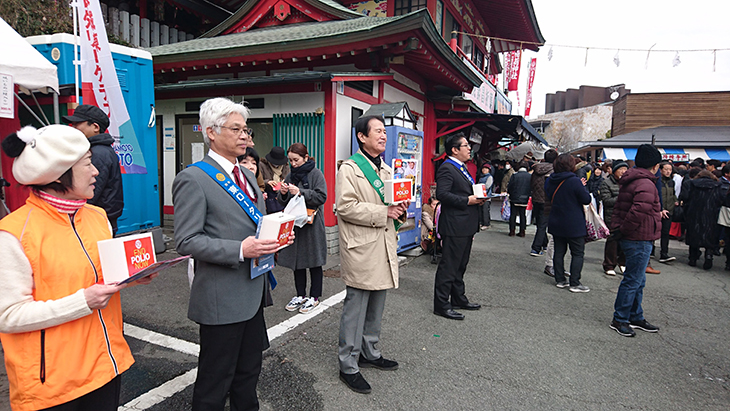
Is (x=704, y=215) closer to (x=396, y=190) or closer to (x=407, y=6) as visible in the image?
(x=396, y=190)

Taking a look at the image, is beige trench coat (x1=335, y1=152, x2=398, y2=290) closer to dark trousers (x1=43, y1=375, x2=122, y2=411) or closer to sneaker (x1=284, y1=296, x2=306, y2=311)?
dark trousers (x1=43, y1=375, x2=122, y2=411)

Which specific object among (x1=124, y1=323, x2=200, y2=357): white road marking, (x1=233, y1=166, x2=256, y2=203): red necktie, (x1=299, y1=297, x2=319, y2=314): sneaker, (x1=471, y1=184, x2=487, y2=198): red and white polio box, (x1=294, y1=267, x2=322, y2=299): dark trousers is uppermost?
(x1=233, y1=166, x2=256, y2=203): red necktie

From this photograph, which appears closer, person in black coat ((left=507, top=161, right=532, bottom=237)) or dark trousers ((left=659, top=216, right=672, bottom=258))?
dark trousers ((left=659, top=216, right=672, bottom=258))

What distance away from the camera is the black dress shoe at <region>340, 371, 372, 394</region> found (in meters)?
2.79

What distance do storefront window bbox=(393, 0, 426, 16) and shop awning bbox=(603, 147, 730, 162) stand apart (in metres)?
12.9

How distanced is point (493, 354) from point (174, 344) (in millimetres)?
2812

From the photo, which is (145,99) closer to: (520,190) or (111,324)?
(111,324)

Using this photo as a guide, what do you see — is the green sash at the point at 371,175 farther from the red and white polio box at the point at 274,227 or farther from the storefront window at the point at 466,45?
the storefront window at the point at 466,45

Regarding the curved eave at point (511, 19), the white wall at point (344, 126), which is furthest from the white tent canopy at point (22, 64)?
the curved eave at point (511, 19)

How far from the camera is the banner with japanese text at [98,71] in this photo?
4434 millimetres

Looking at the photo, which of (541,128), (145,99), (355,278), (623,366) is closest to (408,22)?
(145,99)

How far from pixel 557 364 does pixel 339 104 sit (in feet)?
17.2

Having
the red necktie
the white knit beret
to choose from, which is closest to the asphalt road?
the red necktie

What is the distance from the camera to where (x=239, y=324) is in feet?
6.55
